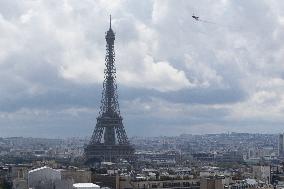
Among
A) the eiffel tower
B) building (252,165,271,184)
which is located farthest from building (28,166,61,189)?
the eiffel tower

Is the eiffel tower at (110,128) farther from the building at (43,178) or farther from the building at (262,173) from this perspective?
the building at (43,178)

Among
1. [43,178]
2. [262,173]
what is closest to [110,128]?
[262,173]

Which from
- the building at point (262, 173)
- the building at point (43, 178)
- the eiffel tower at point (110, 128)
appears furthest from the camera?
the eiffel tower at point (110, 128)

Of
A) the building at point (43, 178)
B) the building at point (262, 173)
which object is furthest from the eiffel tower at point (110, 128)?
the building at point (43, 178)

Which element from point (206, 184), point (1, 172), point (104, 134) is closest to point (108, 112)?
point (104, 134)

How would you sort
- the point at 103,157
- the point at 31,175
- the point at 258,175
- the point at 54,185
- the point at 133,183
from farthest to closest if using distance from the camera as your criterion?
the point at 103,157
the point at 258,175
the point at 133,183
the point at 31,175
the point at 54,185

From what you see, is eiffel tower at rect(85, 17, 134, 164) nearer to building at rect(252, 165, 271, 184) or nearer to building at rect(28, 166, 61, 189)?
building at rect(252, 165, 271, 184)

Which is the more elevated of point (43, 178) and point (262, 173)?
point (43, 178)

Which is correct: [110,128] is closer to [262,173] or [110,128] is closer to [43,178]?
[262,173]

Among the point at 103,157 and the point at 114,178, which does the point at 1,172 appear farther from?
the point at 103,157
